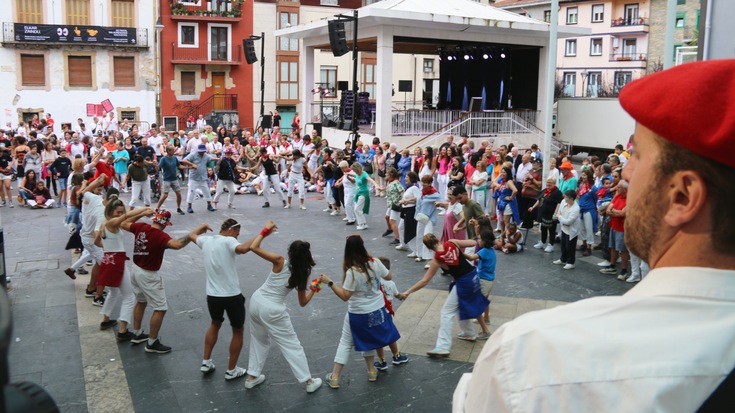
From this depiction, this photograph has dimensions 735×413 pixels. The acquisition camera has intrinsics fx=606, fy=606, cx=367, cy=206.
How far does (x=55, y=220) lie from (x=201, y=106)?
26422mm

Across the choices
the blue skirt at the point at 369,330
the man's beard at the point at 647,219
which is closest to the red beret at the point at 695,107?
the man's beard at the point at 647,219

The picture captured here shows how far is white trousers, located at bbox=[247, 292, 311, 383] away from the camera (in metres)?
6.17

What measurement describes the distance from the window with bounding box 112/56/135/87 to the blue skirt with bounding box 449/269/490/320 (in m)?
36.3

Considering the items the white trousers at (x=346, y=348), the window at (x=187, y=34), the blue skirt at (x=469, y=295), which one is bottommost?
the white trousers at (x=346, y=348)

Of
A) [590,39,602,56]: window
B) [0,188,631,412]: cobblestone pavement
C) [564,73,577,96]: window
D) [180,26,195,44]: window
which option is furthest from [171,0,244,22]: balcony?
[0,188,631,412]: cobblestone pavement

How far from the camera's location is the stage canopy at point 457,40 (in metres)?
23.9

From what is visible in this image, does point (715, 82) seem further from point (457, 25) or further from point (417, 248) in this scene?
point (457, 25)

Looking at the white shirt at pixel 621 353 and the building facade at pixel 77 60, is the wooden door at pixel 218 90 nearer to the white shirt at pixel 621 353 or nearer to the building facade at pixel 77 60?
the building facade at pixel 77 60

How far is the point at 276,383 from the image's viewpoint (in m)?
6.53

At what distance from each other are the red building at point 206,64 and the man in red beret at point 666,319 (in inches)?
1572

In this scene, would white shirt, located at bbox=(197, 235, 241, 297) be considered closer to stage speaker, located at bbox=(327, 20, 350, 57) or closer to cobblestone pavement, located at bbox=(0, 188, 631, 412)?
cobblestone pavement, located at bbox=(0, 188, 631, 412)

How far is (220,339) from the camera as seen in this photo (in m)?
7.64

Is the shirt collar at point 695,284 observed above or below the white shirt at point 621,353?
above

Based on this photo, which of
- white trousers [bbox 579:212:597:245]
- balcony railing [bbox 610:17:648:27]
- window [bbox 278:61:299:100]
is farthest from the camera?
balcony railing [bbox 610:17:648:27]
